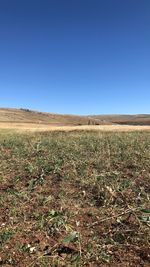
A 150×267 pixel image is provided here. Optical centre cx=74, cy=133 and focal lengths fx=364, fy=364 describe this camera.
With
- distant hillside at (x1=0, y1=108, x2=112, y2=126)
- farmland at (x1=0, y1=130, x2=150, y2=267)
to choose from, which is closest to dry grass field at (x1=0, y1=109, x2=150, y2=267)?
farmland at (x1=0, y1=130, x2=150, y2=267)

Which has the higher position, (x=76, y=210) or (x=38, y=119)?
(x=38, y=119)

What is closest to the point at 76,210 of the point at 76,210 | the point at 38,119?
the point at 76,210

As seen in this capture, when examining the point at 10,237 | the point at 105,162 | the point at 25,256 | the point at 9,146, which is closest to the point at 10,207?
the point at 10,237

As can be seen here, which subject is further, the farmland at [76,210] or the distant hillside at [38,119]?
the distant hillside at [38,119]

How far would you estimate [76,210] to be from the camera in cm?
1139

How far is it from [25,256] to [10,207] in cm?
354

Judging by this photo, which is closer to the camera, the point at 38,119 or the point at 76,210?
the point at 76,210

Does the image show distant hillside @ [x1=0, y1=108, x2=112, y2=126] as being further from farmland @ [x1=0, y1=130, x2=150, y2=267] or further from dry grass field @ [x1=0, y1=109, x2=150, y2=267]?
farmland @ [x1=0, y1=130, x2=150, y2=267]

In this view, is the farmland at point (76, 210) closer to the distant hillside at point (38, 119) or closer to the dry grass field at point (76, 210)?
the dry grass field at point (76, 210)

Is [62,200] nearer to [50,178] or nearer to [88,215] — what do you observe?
[88,215]

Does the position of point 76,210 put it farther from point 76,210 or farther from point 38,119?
point 38,119

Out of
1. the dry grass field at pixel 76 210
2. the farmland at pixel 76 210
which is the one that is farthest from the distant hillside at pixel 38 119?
the farmland at pixel 76 210

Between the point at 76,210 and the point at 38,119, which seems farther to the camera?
the point at 38,119

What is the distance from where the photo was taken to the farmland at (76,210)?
27.7 feet
